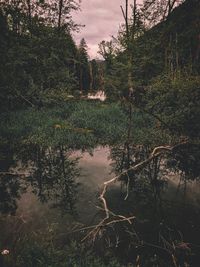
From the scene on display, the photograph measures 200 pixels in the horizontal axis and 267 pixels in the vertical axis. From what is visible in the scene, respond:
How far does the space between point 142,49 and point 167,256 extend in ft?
56.9

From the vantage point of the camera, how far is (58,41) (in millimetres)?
19891

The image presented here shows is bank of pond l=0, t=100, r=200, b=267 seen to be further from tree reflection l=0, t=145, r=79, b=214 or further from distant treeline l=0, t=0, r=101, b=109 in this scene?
distant treeline l=0, t=0, r=101, b=109

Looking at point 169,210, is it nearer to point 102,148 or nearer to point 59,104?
point 102,148

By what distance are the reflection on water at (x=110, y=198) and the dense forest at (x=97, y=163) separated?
29 millimetres

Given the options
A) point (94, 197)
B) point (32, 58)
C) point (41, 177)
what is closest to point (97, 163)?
point (41, 177)

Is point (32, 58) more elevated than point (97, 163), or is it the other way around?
point (32, 58)

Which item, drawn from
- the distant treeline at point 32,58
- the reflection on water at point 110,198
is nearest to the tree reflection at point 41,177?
the reflection on water at point 110,198

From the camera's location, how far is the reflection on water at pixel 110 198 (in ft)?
18.0

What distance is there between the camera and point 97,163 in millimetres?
10344

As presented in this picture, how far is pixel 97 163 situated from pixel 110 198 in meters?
3.08

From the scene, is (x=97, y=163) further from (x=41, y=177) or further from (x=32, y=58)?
(x=32, y=58)

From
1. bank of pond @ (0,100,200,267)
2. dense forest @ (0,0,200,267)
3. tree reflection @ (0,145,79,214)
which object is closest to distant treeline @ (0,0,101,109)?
dense forest @ (0,0,200,267)

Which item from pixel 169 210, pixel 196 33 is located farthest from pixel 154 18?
pixel 169 210

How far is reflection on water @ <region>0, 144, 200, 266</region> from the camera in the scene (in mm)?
5496
